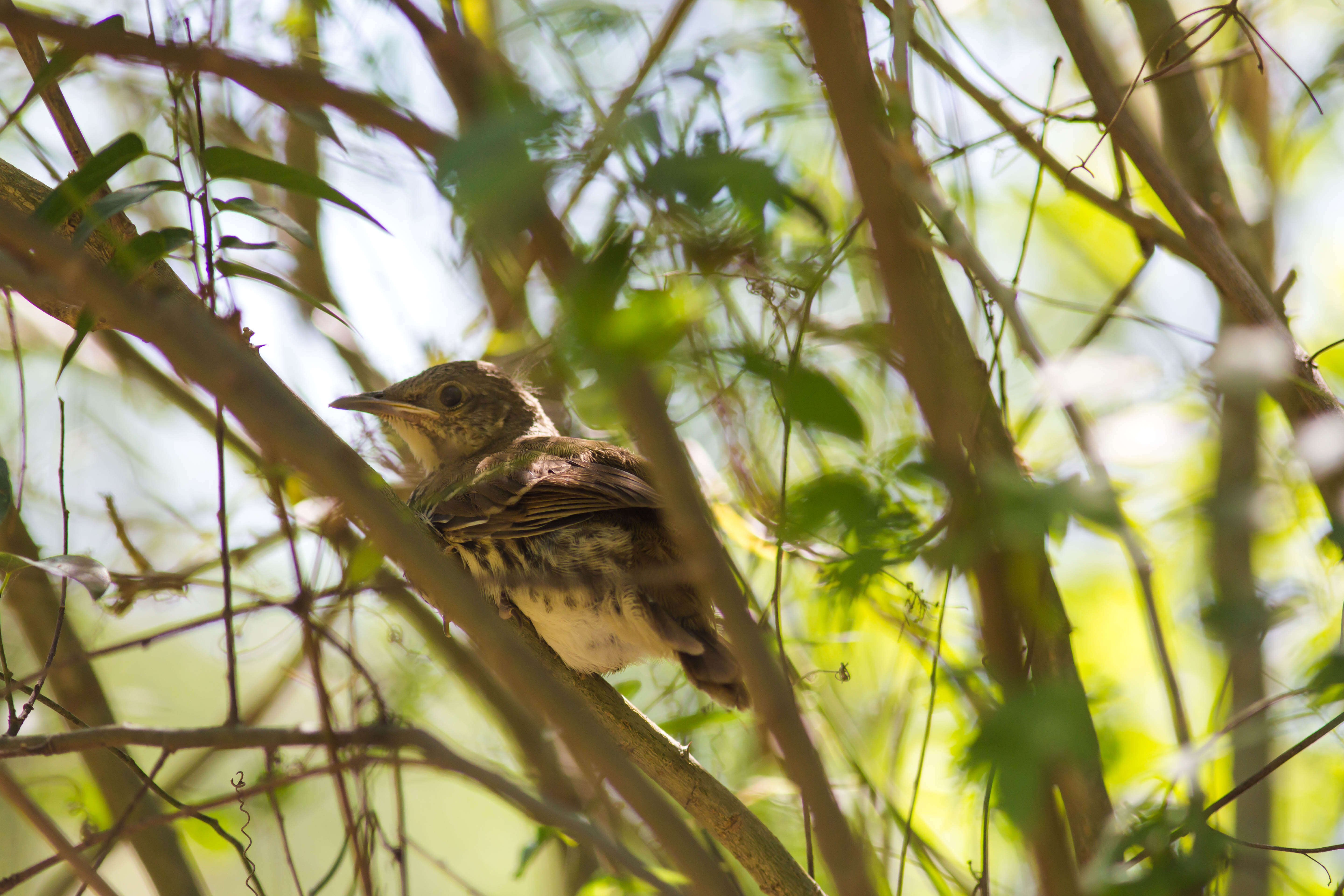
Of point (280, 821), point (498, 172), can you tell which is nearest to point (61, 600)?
point (280, 821)

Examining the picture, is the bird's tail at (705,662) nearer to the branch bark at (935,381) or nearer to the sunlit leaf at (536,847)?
the sunlit leaf at (536,847)

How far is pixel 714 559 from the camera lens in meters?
1.20

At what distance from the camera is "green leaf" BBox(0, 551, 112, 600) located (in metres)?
1.83

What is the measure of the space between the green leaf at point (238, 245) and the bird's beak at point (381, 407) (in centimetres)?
176

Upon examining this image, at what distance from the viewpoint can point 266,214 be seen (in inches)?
77.9

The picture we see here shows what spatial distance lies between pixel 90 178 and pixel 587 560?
1750mm

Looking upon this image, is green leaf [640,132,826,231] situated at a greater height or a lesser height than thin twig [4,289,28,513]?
lesser

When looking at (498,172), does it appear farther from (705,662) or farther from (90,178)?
(705,662)

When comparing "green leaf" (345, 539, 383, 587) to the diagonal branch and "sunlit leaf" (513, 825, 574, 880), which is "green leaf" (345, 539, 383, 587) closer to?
"sunlit leaf" (513, 825, 574, 880)

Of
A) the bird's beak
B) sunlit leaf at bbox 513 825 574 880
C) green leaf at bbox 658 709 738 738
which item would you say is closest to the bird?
green leaf at bbox 658 709 738 738

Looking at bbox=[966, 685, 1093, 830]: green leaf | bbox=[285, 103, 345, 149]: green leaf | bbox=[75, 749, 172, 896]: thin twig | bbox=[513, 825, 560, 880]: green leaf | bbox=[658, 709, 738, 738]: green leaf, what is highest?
bbox=[285, 103, 345, 149]: green leaf

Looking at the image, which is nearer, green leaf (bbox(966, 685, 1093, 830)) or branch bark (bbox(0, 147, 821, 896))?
green leaf (bbox(966, 685, 1093, 830))

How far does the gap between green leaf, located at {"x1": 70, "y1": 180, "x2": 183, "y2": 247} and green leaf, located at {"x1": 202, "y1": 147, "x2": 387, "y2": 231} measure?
0.46ft

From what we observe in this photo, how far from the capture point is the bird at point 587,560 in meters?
3.00
